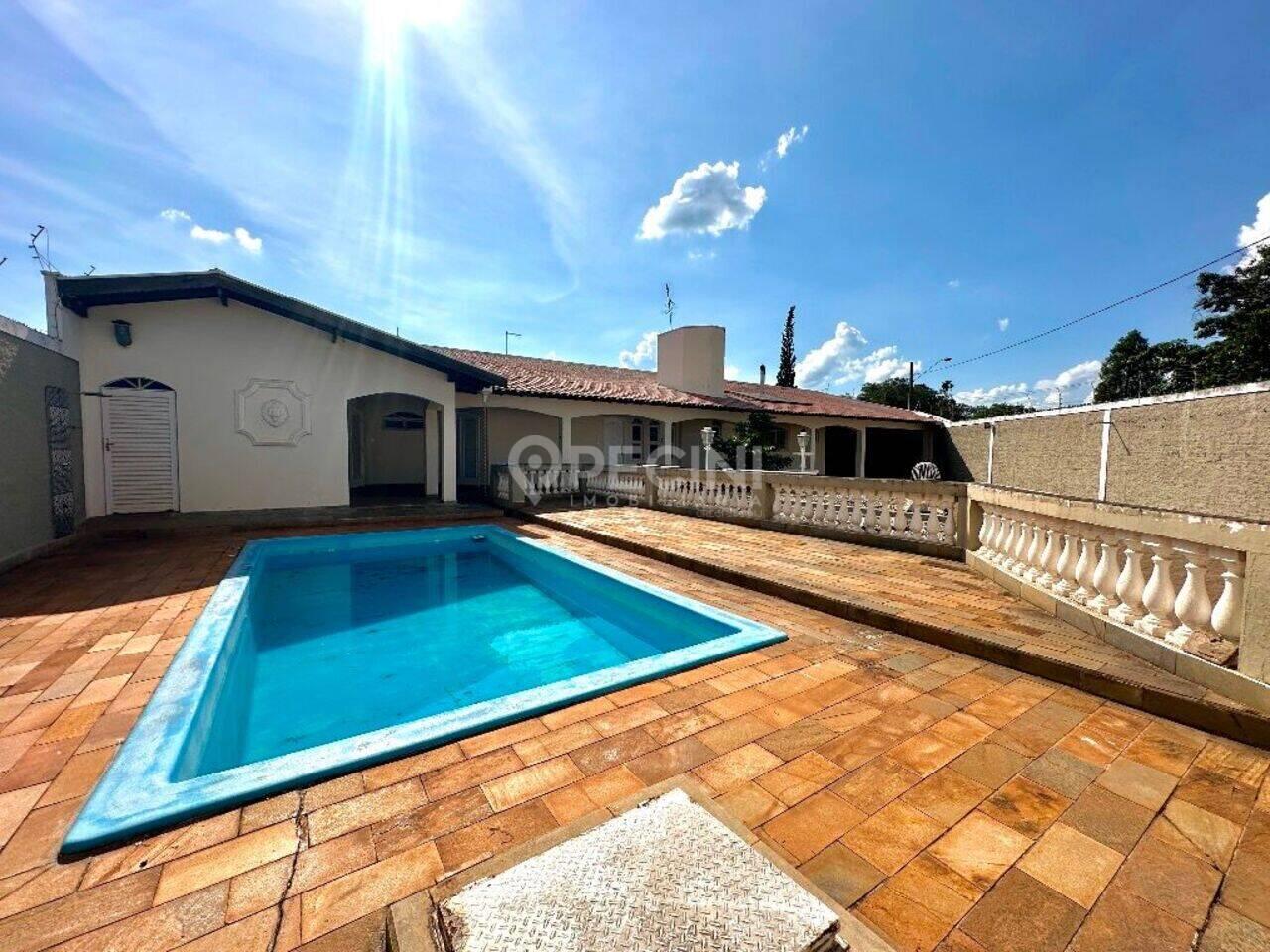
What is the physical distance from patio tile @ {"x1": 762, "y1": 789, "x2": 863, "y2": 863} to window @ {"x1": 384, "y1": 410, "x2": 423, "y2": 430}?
16.6m

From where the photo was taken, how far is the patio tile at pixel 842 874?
5.57ft

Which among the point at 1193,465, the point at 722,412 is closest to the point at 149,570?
the point at 722,412

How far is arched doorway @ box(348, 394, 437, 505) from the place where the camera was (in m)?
15.5

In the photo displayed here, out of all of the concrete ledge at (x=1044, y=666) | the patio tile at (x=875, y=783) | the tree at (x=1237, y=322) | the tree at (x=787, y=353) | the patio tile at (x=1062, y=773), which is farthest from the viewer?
the tree at (x=787, y=353)

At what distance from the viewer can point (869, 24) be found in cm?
804

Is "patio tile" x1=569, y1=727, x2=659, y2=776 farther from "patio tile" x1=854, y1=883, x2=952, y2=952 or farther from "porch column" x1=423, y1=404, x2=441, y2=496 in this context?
"porch column" x1=423, y1=404, x2=441, y2=496

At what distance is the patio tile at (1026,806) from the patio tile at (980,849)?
0.06 metres

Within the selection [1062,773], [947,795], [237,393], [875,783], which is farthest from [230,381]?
[1062,773]

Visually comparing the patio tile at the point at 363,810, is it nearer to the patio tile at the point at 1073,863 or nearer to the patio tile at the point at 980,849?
the patio tile at the point at 980,849

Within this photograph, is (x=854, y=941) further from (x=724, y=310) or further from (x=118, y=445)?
(x=724, y=310)

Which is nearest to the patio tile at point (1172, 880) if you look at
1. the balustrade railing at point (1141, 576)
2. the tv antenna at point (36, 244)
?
the balustrade railing at point (1141, 576)

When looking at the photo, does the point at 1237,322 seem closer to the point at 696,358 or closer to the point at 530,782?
the point at 696,358

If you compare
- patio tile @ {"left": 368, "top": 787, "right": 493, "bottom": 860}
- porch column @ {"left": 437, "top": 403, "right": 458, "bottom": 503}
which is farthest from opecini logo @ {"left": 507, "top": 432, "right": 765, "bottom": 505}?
patio tile @ {"left": 368, "top": 787, "right": 493, "bottom": 860}

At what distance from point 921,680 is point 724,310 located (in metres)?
20.0
